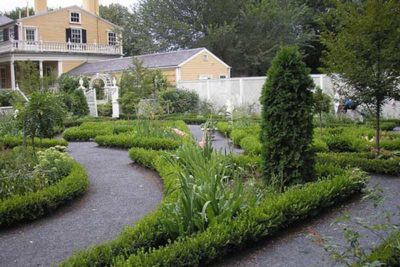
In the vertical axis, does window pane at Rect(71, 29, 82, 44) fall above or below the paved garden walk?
above

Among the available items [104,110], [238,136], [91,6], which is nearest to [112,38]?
[91,6]

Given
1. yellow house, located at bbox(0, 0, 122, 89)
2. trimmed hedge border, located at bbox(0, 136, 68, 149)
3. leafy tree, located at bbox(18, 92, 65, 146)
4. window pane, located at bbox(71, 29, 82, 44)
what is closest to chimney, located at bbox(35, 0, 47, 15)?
yellow house, located at bbox(0, 0, 122, 89)

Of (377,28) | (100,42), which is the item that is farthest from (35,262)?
(100,42)

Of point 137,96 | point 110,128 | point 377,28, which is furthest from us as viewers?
point 137,96

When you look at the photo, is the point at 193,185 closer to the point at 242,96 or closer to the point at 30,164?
the point at 30,164

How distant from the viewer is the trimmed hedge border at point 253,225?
3.62m

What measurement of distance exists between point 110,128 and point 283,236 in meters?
9.71

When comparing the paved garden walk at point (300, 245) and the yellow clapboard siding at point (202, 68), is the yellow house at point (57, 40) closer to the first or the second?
the yellow clapboard siding at point (202, 68)

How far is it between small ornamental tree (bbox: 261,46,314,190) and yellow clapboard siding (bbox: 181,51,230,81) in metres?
18.4

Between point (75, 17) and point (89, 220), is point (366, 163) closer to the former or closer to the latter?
point (89, 220)

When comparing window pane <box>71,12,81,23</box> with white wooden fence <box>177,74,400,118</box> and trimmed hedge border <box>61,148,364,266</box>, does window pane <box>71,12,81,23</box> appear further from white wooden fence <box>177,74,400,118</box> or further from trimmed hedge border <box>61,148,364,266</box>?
trimmed hedge border <box>61,148,364,266</box>

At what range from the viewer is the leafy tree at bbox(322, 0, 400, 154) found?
26.2 feet

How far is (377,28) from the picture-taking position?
8000 mm

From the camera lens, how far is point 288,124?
581 centimetres
